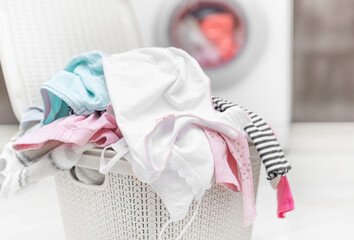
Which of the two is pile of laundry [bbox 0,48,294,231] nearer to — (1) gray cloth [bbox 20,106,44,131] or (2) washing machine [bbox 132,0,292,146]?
(1) gray cloth [bbox 20,106,44,131]

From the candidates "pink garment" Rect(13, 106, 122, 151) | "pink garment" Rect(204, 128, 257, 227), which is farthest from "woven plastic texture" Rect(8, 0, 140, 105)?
"pink garment" Rect(204, 128, 257, 227)

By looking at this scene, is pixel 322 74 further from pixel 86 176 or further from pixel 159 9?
pixel 86 176

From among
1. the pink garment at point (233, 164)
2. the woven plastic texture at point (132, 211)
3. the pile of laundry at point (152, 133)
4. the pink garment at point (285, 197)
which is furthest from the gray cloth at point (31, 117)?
the pink garment at point (285, 197)

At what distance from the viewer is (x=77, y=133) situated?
2.17ft

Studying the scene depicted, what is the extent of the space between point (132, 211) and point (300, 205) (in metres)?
0.63

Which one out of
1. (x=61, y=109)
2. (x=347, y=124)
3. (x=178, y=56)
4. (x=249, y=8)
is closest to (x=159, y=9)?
(x=249, y=8)

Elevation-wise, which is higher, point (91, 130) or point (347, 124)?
point (91, 130)

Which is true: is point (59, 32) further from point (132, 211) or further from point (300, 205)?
point (300, 205)

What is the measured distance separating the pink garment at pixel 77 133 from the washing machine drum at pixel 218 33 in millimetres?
590

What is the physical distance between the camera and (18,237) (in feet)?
3.28

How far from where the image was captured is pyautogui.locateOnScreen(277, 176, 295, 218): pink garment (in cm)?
78

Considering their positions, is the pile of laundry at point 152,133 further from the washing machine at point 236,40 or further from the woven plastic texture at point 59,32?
the washing machine at point 236,40

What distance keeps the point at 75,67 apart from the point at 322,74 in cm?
125

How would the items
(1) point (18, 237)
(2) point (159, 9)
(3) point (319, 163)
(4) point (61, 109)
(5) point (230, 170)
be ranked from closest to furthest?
(5) point (230, 170)
(4) point (61, 109)
(1) point (18, 237)
(2) point (159, 9)
(3) point (319, 163)
